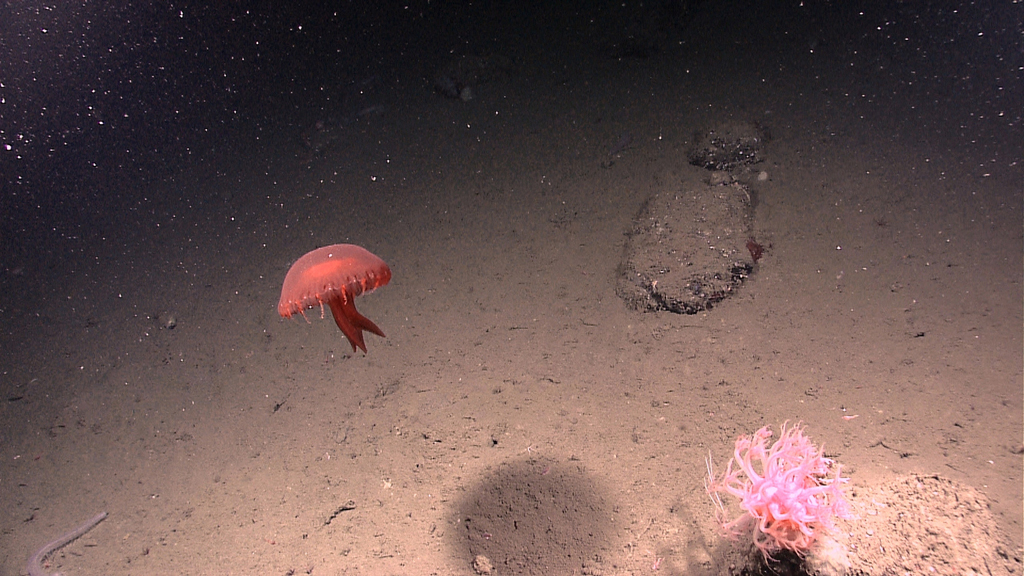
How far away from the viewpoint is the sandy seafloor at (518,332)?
2.44m

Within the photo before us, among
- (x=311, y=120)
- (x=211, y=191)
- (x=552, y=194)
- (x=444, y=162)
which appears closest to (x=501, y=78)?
(x=444, y=162)

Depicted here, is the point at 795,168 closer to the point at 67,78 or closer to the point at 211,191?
the point at 211,191

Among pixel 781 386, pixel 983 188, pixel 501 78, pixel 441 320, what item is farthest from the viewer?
pixel 501 78

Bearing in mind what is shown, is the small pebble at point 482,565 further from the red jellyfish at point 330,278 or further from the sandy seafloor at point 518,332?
the red jellyfish at point 330,278

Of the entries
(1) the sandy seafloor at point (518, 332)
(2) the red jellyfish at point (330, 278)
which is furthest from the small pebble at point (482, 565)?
(2) the red jellyfish at point (330, 278)

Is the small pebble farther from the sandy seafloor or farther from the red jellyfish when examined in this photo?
the red jellyfish

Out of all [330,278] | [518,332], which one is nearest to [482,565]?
[518,332]

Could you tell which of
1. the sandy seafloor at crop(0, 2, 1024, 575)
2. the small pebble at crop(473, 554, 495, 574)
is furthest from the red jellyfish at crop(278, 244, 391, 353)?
the small pebble at crop(473, 554, 495, 574)

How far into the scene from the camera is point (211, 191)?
4.66 m

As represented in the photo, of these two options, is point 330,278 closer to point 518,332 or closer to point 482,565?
point 518,332

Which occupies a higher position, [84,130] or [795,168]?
[84,130]

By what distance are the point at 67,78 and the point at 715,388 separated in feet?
22.2

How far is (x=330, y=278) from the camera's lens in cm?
261

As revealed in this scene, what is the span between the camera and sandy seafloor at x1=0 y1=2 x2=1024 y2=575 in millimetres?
2438
